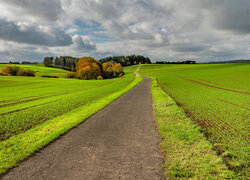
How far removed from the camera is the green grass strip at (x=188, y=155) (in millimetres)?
4785

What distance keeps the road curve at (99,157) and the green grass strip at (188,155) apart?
452 mm

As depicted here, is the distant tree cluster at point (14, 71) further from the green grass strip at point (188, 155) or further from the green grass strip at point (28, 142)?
the green grass strip at point (188, 155)

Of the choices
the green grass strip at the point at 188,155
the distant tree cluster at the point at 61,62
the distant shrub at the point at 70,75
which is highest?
the distant tree cluster at the point at 61,62

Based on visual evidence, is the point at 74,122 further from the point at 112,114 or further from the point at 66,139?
the point at 112,114

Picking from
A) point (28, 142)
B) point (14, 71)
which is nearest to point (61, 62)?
point (14, 71)

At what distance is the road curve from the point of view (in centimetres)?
475

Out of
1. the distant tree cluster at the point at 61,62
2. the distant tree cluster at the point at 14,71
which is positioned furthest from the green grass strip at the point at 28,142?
the distant tree cluster at the point at 61,62

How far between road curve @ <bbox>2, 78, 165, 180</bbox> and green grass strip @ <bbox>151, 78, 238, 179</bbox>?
45cm

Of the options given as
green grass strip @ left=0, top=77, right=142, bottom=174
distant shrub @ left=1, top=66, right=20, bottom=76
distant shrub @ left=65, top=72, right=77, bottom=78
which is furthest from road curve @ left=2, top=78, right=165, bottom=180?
distant shrub @ left=1, top=66, right=20, bottom=76

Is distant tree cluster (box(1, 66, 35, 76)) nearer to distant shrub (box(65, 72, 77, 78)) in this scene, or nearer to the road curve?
distant shrub (box(65, 72, 77, 78))

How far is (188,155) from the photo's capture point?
5848 millimetres

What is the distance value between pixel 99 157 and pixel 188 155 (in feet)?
12.7

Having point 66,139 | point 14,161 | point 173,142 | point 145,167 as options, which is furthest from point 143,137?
point 14,161

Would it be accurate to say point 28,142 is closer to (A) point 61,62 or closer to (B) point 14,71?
(B) point 14,71
